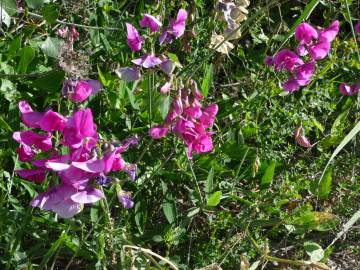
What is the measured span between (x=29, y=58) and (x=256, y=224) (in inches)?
31.9

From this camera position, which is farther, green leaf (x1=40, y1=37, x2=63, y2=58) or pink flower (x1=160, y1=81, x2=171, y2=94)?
green leaf (x1=40, y1=37, x2=63, y2=58)

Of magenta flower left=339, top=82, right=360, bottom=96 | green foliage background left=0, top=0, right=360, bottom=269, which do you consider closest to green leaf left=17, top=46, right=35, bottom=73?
green foliage background left=0, top=0, right=360, bottom=269

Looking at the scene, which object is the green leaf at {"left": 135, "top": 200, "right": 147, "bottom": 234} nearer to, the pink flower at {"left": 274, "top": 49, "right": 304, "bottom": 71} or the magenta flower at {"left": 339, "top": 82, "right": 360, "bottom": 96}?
the pink flower at {"left": 274, "top": 49, "right": 304, "bottom": 71}

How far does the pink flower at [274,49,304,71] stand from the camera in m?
1.86

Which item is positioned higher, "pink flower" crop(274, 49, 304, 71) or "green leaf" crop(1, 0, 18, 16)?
"green leaf" crop(1, 0, 18, 16)

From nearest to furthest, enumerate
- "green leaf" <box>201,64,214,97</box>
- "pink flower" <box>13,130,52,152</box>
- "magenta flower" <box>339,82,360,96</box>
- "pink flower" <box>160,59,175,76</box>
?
"pink flower" <box>13,130,52,152</box>, "pink flower" <box>160,59,175,76</box>, "green leaf" <box>201,64,214,97</box>, "magenta flower" <box>339,82,360,96</box>

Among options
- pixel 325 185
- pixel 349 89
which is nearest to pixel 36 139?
pixel 325 185

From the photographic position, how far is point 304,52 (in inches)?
75.2

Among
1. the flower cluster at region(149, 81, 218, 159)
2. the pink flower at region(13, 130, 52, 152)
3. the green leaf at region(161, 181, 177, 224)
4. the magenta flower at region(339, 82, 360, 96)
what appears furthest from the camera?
the magenta flower at region(339, 82, 360, 96)

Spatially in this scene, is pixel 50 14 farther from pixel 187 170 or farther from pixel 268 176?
pixel 268 176

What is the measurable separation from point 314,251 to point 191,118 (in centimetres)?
68

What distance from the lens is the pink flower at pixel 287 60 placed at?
186cm

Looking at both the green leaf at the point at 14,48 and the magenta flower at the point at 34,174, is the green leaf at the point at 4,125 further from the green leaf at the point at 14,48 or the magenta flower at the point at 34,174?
the magenta flower at the point at 34,174

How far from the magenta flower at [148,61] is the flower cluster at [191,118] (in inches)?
9.1
